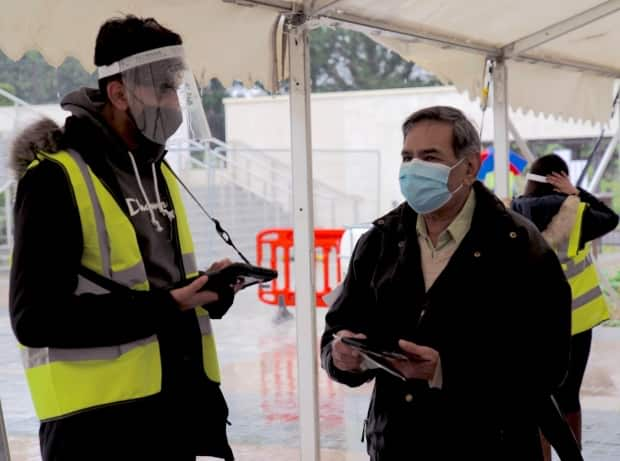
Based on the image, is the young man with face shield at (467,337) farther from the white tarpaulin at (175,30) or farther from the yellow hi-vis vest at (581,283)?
the yellow hi-vis vest at (581,283)

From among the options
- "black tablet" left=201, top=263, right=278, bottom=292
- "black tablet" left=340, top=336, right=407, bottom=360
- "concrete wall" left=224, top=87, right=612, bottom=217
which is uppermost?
"black tablet" left=201, top=263, right=278, bottom=292

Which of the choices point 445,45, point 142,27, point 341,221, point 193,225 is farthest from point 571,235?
point 341,221

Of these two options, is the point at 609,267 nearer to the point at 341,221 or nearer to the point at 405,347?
the point at 341,221

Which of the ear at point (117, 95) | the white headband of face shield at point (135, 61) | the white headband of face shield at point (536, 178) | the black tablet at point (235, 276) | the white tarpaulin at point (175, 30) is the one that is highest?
the white tarpaulin at point (175, 30)

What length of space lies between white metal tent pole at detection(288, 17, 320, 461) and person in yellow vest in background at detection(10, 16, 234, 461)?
87.5 inches

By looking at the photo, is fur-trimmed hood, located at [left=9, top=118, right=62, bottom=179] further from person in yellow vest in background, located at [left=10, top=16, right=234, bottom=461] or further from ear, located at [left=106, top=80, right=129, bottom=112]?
ear, located at [left=106, top=80, right=129, bottom=112]

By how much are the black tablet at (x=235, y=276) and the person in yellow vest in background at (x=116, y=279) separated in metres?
0.03

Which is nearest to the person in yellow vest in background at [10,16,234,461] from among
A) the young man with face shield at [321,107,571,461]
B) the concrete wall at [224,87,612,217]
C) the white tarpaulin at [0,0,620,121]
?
the young man with face shield at [321,107,571,461]

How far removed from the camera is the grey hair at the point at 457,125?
237 cm

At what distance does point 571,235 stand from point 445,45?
157 cm

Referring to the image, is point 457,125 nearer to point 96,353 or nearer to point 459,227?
point 459,227

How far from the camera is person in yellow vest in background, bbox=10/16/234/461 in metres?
1.77

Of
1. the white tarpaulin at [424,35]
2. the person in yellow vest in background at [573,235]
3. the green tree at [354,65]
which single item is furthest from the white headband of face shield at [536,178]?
the green tree at [354,65]

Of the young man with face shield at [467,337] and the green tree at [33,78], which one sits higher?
the green tree at [33,78]
